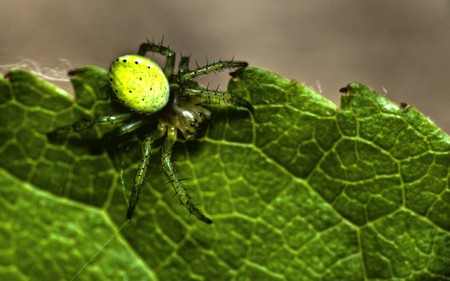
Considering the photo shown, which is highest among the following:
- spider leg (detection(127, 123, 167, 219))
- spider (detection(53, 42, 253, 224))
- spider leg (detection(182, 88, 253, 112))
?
spider leg (detection(182, 88, 253, 112))

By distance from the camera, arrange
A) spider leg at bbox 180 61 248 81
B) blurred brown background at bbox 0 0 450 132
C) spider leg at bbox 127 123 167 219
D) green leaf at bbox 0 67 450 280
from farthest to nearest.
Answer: blurred brown background at bbox 0 0 450 132
spider leg at bbox 180 61 248 81
spider leg at bbox 127 123 167 219
green leaf at bbox 0 67 450 280

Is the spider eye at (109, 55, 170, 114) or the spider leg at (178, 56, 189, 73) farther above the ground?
the spider leg at (178, 56, 189, 73)

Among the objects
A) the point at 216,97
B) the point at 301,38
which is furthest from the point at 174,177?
the point at 301,38

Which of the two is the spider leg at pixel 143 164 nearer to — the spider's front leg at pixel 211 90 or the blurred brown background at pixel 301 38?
the spider's front leg at pixel 211 90

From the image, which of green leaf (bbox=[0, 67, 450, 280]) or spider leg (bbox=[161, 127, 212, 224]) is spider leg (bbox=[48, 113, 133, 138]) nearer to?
green leaf (bbox=[0, 67, 450, 280])

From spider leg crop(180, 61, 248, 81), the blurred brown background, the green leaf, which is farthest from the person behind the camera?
the blurred brown background

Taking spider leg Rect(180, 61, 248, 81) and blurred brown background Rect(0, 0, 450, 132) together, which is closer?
spider leg Rect(180, 61, 248, 81)

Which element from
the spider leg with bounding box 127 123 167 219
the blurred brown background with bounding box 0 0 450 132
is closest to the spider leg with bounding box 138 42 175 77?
the spider leg with bounding box 127 123 167 219
